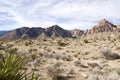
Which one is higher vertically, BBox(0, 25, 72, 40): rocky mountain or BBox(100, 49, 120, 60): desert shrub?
BBox(0, 25, 72, 40): rocky mountain

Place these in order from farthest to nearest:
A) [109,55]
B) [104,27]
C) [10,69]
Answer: [104,27] → [109,55] → [10,69]

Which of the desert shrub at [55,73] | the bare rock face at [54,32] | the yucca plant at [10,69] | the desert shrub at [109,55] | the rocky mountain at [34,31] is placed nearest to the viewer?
the yucca plant at [10,69]

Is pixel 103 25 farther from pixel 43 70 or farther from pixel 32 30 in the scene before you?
pixel 43 70

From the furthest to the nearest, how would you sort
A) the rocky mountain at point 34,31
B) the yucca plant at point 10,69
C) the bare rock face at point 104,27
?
1. the rocky mountain at point 34,31
2. the bare rock face at point 104,27
3. the yucca plant at point 10,69

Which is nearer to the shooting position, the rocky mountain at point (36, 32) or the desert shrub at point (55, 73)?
the desert shrub at point (55, 73)

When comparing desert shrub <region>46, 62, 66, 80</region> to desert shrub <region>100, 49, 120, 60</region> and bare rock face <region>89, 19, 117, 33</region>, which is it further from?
bare rock face <region>89, 19, 117, 33</region>

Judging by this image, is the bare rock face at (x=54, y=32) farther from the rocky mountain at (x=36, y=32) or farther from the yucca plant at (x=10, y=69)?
the yucca plant at (x=10, y=69)

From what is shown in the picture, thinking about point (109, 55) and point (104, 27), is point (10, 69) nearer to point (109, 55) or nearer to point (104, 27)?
point (109, 55)

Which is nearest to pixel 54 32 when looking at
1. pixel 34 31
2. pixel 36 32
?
pixel 36 32

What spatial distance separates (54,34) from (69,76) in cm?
13952

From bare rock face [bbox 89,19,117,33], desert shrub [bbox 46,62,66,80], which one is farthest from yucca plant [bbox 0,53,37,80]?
bare rock face [bbox 89,19,117,33]

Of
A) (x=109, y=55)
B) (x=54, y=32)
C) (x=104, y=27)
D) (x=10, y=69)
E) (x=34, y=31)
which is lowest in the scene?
(x=109, y=55)

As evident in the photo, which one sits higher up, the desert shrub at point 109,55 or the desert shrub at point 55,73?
the desert shrub at point 109,55

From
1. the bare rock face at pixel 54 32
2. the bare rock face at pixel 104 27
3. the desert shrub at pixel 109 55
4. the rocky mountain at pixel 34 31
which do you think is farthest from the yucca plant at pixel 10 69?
the rocky mountain at pixel 34 31
